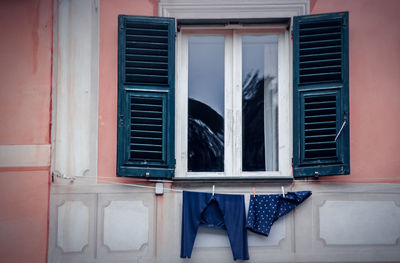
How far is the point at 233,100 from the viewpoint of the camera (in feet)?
28.3

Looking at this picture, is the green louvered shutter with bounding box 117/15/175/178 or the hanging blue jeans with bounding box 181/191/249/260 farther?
the green louvered shutter with bounding box 117/15/175/178

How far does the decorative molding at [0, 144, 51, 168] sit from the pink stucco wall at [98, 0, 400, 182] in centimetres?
63

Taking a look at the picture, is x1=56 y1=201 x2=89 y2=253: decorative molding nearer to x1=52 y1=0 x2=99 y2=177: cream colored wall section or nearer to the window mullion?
x1=52 y1=0 x2=99 y2=177: cream colored wall section

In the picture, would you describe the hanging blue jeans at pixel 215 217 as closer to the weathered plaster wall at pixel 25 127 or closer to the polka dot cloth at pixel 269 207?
the polka dot cloth at pixel 269 207

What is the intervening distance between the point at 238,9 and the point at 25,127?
2.83m

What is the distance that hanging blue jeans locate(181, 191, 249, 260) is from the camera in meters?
8.06

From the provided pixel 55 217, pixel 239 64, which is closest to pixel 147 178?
pixel 55 217

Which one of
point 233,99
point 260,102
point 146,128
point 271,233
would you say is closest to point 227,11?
point 233,99

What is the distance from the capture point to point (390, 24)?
8469mm

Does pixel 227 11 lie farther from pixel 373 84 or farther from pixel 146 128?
pixel 373 84

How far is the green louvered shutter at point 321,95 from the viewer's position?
813cm

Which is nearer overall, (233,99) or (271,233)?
(271,233)

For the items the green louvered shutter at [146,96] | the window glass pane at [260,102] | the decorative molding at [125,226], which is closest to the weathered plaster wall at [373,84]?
the window glass pane at [260,102]

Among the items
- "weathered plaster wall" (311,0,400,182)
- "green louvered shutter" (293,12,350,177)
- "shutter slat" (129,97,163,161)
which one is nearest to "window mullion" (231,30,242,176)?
"green louvered shutter" (293,12,350,177)
